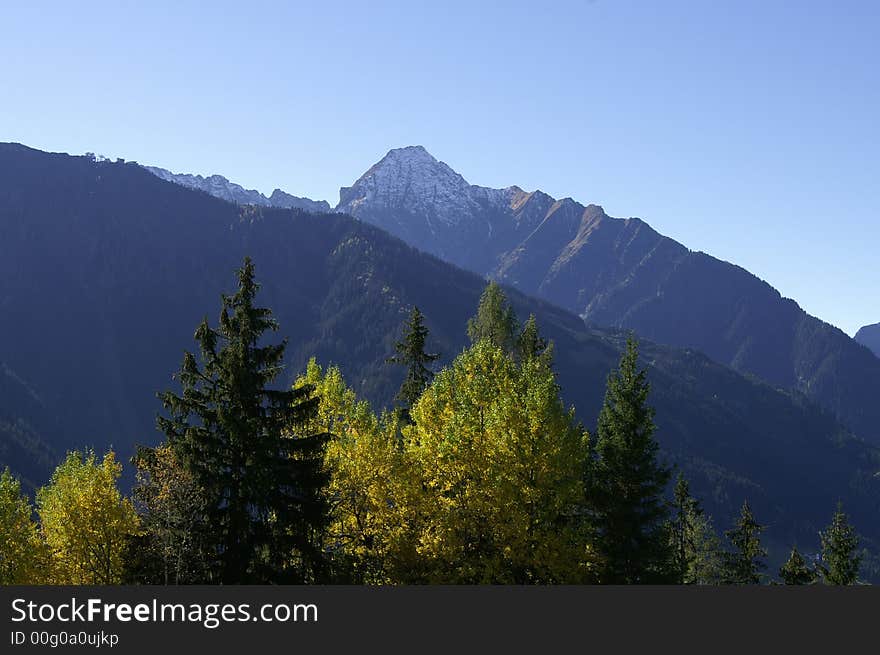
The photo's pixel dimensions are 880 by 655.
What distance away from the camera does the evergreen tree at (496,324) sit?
63094 millimetres

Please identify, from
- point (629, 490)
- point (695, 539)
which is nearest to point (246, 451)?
point (629, 490)

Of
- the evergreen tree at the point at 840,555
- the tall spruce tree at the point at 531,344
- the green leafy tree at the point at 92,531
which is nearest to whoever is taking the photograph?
the green leafy tree at the point at 92,531

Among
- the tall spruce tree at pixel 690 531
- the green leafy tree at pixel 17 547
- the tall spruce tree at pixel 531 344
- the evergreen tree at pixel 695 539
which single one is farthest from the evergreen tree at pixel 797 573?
the green leafy tree at pixel 17 547

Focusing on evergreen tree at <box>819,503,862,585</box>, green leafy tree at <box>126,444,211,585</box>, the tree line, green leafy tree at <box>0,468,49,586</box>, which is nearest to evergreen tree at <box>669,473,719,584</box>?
evergreen tree at <box>819,503,862,585</box>

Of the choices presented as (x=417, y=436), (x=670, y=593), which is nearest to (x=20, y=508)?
(x=417, y=436)

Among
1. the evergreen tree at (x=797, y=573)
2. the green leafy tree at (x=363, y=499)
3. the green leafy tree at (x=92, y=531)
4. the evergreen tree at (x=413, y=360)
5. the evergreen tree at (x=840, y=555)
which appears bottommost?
the evergreen tree at (x=797, y=573)

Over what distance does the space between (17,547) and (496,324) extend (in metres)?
35.9

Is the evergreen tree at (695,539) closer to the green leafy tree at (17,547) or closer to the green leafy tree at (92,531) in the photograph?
the green leafy tree at (92,531)

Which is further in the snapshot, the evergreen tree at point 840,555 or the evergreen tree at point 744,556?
the evergreen tree at point 744,556

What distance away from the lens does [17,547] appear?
4669cm

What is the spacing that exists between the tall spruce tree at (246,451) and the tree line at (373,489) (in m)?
0.08

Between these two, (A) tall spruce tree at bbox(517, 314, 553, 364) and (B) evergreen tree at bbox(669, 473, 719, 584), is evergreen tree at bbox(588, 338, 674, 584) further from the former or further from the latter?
(B) evergreen tree at bbox(669, 473, 719, 584)

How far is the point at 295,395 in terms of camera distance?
34.9 meters

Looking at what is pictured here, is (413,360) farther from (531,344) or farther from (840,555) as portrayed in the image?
(840,555)
